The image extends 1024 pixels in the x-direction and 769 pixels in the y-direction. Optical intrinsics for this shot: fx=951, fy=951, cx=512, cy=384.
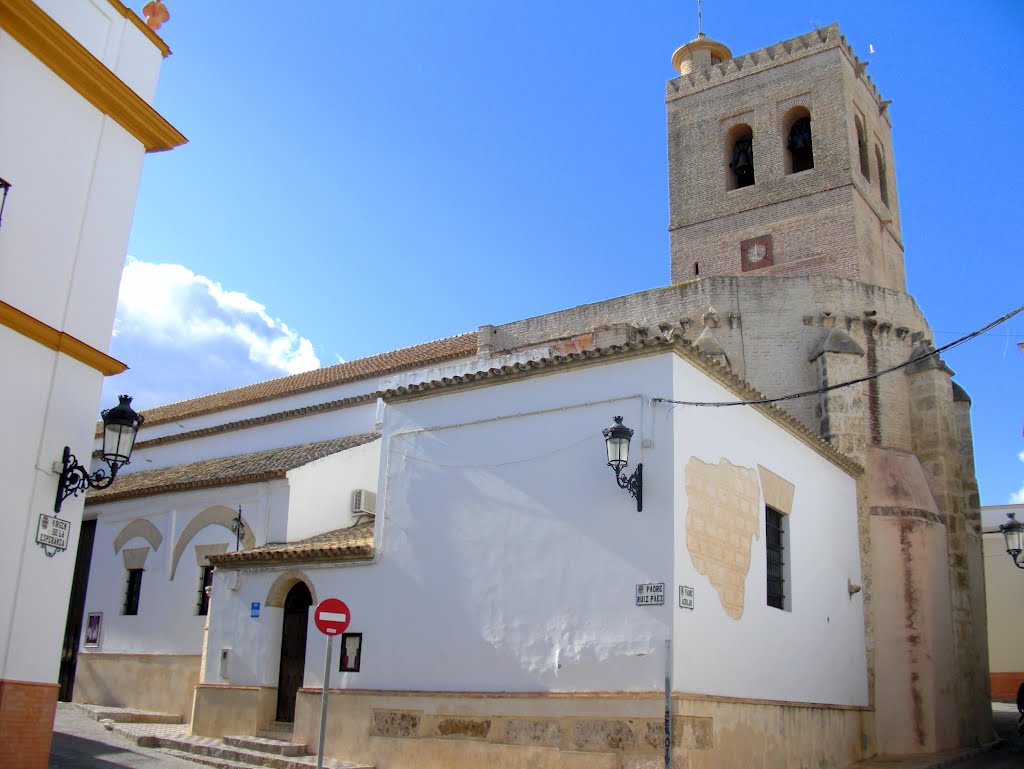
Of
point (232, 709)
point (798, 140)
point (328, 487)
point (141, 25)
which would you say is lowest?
point (232, 709)

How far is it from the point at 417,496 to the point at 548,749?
3.49 m

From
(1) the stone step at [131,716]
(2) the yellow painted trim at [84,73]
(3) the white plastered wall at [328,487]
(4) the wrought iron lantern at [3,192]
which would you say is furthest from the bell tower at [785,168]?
(4) the wrought iron lantern at [3,192]

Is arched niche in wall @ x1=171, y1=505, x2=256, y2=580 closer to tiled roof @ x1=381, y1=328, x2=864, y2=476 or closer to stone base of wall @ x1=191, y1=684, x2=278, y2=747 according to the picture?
stone base of wall @ x1=191, y1=684, x2=278, y2=747

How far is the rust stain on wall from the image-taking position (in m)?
10.3

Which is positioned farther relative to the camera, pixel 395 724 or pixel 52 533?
pixel 395 724

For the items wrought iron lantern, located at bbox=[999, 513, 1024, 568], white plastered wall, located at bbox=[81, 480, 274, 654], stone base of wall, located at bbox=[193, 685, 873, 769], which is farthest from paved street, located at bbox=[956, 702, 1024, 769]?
white plastered wall, located at bbox=[81, 480, 274, 654]

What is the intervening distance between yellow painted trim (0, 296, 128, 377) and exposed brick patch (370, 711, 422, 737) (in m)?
5.14

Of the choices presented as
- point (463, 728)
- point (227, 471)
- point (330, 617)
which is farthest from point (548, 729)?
point (227, 471)

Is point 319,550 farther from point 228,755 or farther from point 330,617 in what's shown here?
point 330,617

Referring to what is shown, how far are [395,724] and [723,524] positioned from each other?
14.5ft

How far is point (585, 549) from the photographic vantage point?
33.7 ft

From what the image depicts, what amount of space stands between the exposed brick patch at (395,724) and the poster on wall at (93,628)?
8.59 m

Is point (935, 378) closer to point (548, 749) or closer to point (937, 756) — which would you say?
point (937, 756)

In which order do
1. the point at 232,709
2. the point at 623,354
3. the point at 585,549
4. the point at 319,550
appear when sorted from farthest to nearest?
1. the point at 232,709
2. the point at 319,550
3. the point at 623,354
4. the point at 585,549
